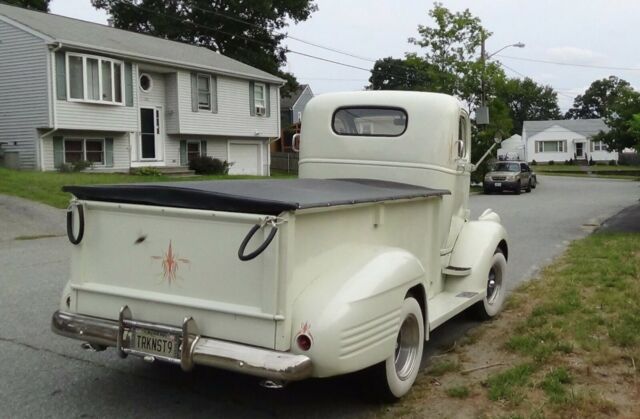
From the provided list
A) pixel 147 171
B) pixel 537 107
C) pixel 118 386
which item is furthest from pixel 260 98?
pixel 537 107

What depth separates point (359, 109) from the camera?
6.24m

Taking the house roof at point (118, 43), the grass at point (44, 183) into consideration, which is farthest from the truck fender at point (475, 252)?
the house roof at point (118, 43)

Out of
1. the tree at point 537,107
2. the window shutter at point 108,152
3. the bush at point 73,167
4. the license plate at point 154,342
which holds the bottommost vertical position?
the license plate at point 154,342

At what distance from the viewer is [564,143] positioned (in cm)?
7481

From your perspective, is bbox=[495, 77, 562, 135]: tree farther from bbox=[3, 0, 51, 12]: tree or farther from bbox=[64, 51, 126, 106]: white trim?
bbox=[64, 51, 126, 106]: white trim

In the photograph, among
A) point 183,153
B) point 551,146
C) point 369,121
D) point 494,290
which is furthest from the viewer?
point 551,146

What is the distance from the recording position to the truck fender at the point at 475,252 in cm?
594

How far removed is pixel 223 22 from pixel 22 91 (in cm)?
2491

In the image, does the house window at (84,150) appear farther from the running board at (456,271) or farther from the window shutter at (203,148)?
the running board at (456,271)

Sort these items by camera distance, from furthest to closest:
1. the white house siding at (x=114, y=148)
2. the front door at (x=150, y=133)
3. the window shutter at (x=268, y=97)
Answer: the window shutter at (x=268, y=97)
the front door at (x=150, y=133)
the white house siding at (x=114, y=148)

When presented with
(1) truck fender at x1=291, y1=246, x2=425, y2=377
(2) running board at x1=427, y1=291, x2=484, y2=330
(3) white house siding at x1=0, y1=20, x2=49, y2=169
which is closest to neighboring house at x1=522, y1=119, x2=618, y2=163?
(3) white house siding at x1=0, y1=20, x2=49, y2=169

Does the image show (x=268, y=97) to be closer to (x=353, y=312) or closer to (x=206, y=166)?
(x=206, y=166)

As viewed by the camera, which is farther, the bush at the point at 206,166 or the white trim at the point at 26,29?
the bush at the point at 206,166

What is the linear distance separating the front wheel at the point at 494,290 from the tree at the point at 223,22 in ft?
131
